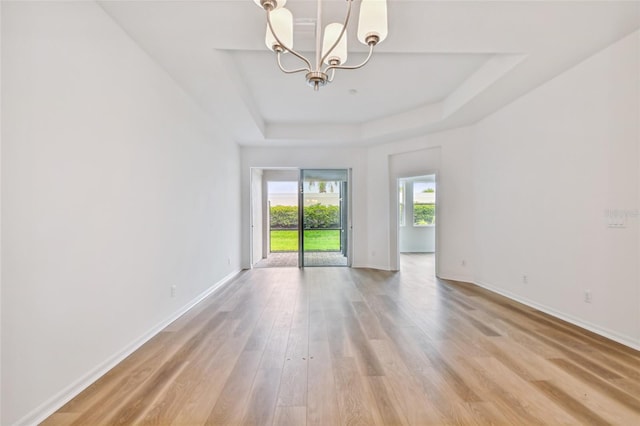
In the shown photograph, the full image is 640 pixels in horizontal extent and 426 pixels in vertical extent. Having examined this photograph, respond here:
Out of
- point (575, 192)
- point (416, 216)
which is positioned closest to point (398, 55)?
point (575, 192)

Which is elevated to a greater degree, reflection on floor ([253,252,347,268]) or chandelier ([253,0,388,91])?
chandelier ([253,0,388,91])

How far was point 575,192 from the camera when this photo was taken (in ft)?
9.29

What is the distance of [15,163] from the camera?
1.40 meters

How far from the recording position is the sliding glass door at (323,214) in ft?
19.9

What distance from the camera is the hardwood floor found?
1.58 metres

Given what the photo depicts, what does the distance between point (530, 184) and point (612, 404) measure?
247 cm

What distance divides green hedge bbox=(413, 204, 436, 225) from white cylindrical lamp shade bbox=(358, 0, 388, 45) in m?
7.40

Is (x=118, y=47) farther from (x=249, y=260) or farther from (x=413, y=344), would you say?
(x=249, y=260)

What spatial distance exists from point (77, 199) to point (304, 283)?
3401 mm

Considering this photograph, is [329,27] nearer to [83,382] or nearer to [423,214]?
[83,382]

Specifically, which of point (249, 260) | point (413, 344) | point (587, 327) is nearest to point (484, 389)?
point (413, 344)

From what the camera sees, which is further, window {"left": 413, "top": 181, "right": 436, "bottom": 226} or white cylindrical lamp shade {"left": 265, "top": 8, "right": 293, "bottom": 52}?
window {"left": 413, "top": 181, "right": 436, "bottom": 226}

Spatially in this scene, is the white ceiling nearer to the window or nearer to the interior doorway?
the interior doorway

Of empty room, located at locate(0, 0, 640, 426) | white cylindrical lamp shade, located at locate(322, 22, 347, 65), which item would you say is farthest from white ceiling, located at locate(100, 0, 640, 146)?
white cylindrical lamp shade, located at locate(322, 22, 347, 65)
